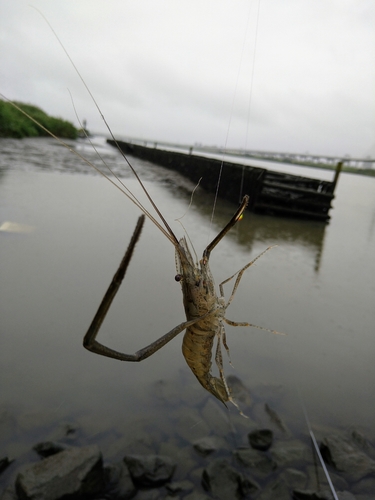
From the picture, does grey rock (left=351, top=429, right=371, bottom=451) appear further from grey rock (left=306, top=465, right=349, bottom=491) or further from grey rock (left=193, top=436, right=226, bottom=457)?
grey rock (left=193, top=436, right=226, bottom=457)

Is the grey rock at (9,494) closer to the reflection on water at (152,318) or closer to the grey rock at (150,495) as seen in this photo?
the reflection on water at (152,318)

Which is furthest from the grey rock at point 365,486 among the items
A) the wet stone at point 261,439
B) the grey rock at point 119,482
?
the grey rock at point 119,482

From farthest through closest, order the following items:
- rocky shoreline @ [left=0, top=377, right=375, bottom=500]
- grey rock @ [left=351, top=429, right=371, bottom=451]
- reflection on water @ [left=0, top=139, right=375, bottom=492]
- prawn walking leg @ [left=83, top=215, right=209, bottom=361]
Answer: reflection on water @ [left=0, top=139, right=375, bottom=492], grey rock @ [left=351, top=429, right=371, bottom=451], rocky shoreline @ [left=0, top=377, right=375, bottom=500], prawn walking leg @ [left=83, top=215, right=209, bottom=361]

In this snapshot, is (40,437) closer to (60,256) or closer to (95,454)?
(95,454)

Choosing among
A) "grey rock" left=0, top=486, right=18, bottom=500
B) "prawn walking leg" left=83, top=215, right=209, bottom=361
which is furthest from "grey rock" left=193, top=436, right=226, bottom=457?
"prawn walking leg" left=83, top=215, right=209, bottom=361

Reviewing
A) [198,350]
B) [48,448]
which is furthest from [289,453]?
[48,448]

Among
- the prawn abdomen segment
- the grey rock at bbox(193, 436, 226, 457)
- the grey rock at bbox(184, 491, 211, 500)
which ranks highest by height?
the prawn abdomen segment
